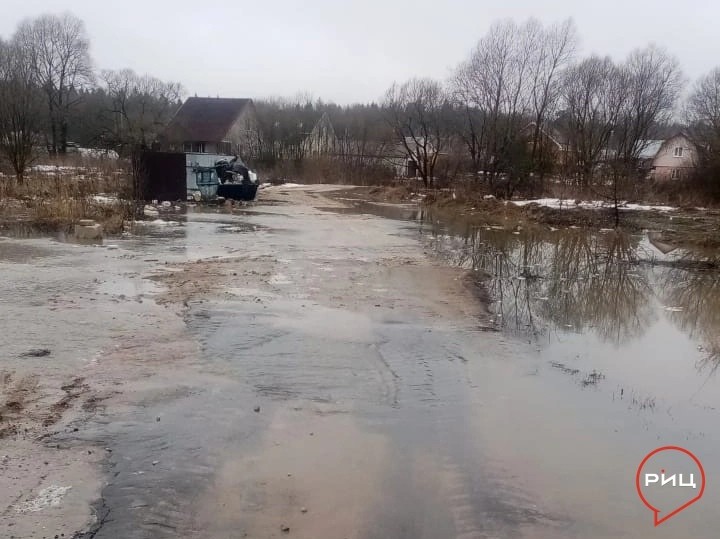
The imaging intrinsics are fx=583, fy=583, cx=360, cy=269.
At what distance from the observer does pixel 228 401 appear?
5.40m

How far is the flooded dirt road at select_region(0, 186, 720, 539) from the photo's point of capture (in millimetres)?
3834

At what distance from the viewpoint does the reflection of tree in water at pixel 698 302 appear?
816cm

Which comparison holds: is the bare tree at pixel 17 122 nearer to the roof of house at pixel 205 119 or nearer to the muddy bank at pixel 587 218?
the muddy bank at pixel 587 218

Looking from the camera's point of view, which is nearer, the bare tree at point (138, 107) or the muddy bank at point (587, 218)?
the muddy bank at point (587, 218)

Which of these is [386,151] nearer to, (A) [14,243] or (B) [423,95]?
(B) [423,95]

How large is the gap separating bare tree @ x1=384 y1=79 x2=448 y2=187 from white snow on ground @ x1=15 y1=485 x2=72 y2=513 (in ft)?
136

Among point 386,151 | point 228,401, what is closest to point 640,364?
point 228,401

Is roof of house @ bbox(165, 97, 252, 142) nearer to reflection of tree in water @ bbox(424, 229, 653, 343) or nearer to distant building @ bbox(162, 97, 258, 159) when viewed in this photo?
distant building @ bbox(162, 97, 258, 159)

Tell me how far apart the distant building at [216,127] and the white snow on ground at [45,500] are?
54.3 m

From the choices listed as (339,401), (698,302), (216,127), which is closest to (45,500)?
(339,401)

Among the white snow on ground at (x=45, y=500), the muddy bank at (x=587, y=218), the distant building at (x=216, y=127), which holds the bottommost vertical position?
the white snow on ground at (x=45, y=500)

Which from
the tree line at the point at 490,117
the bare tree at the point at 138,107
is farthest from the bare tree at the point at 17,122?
the bare tree at the point at 138,107

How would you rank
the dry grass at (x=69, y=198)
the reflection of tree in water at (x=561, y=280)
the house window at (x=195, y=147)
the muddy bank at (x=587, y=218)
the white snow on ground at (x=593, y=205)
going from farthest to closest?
the house window at (x=195, y=147) < the white snow on ground at (x=593, y=205) < the muddy bank at (x=587, y=218) < the dry grass at (x=69, y=198) < the reflection of tree in water at (x=561, y=280)

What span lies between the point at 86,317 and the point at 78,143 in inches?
2191
